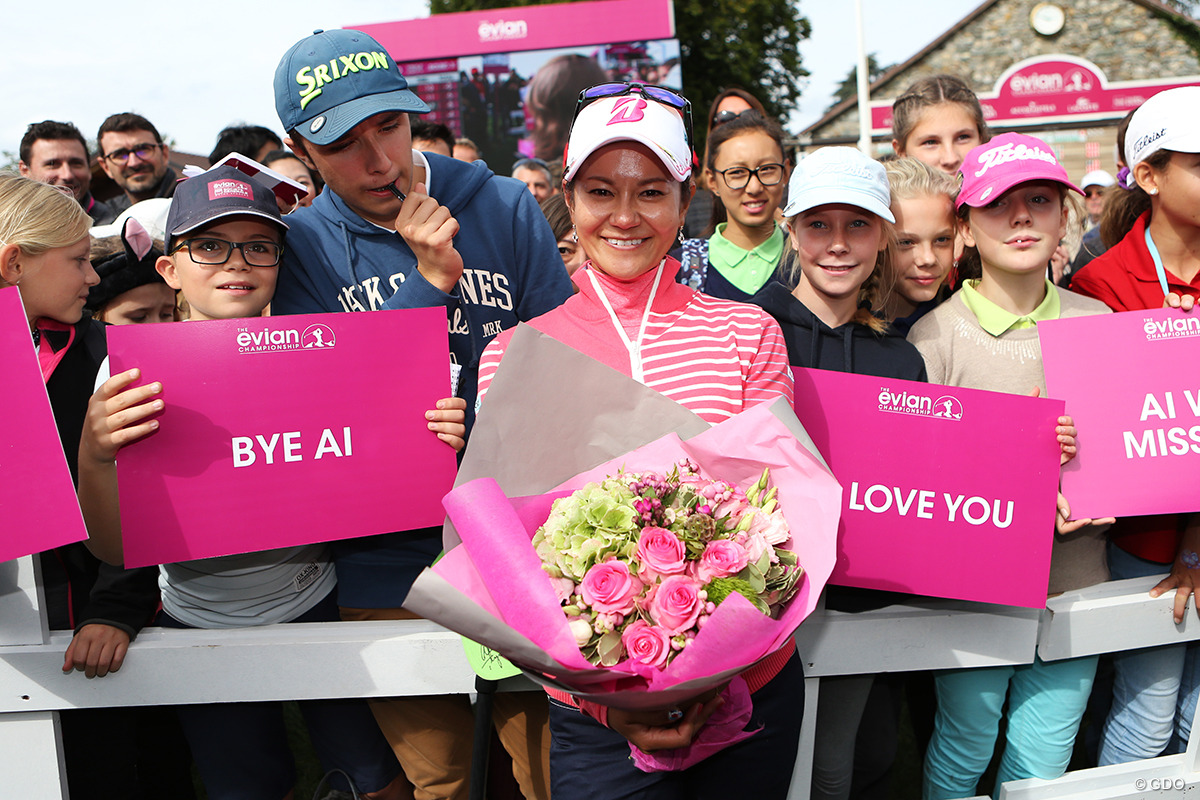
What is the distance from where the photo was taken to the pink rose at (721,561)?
4.83 ft

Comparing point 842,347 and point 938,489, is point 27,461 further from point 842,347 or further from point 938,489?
point 938,489

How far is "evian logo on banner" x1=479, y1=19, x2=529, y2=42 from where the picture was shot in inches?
715

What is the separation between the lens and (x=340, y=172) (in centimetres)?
246

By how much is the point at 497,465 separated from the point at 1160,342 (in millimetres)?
1984

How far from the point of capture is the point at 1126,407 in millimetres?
2436

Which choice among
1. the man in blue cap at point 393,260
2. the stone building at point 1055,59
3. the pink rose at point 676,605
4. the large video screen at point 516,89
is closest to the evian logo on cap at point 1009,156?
the man in blue cap at point 393,260

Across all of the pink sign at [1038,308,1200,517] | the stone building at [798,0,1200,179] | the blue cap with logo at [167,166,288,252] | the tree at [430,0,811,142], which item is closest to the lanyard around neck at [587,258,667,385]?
the blue cap with logo at [167,166,288,252]

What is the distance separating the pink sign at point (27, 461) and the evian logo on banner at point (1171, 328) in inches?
113

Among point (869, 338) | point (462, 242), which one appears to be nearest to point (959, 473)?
point (869, 338)

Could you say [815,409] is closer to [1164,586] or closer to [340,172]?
[1164,586]

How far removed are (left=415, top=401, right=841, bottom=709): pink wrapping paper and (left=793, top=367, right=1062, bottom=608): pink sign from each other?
0.60 meters

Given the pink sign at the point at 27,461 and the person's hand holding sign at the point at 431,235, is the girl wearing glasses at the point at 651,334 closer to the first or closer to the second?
the person's hand holding sign at the point at 431,235

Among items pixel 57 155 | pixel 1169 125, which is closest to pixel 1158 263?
pixel 1169 125

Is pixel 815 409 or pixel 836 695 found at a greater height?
pixel 815 409
